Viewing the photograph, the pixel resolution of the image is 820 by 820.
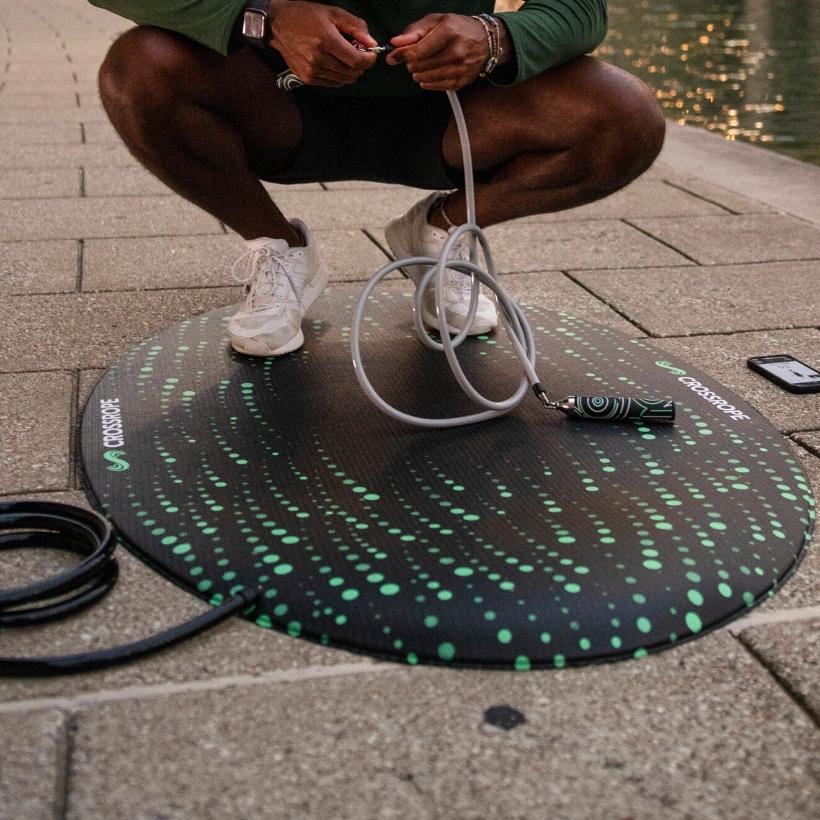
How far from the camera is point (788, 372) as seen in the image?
2143 millimetres

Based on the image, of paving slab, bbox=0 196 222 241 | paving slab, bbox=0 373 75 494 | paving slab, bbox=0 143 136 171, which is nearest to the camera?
paving slab, bbox=0 373 75 494

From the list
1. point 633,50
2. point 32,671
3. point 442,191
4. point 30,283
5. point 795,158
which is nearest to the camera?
point 32,671

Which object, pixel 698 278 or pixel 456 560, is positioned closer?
pixel 456 560

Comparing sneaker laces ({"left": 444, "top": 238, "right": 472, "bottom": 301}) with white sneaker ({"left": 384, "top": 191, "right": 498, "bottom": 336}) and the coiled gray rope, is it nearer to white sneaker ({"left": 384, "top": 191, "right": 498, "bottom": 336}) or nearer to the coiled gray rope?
white sneaker ({"left": 384, "top": 191, "right": 498, "bottom": 336})

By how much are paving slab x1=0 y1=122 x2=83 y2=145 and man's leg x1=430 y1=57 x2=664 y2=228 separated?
2804mm

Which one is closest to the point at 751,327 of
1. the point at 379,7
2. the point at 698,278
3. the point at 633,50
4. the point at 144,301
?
the point at 698,278

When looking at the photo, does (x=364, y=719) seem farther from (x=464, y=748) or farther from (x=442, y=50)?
(x=442, y=50)

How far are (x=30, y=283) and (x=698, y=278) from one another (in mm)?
1724

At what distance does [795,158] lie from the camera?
4.44 m

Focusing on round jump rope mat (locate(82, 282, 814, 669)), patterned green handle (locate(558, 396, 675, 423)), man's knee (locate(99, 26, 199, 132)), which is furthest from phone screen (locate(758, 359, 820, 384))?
man's knee (locate(99, 26, 199, 132))

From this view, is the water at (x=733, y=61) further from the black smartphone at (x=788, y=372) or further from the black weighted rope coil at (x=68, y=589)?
the black weighted rope coil at (x=68, y=589)

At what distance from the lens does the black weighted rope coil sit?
1.23m

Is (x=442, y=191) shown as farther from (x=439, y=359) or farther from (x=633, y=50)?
(x=633, y=50)

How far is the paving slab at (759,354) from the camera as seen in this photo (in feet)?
6.51
